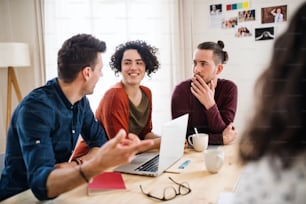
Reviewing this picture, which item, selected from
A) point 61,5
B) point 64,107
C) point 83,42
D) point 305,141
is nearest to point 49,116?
point 64,107

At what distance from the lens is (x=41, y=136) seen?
0.61 m

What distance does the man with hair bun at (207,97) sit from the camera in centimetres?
100

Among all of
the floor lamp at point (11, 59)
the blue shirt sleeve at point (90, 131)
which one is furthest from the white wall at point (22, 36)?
the blue shirt sleeve at point (90, 131)

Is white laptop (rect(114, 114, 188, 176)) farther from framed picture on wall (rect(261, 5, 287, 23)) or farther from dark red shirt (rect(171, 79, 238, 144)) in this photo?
framed picture on wall (rect(261, 5, 287, 23))

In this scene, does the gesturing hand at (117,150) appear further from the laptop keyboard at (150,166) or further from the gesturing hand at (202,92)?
the gesturing hand at (202,92)

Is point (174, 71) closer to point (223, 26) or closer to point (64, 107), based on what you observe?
point (223, 26)

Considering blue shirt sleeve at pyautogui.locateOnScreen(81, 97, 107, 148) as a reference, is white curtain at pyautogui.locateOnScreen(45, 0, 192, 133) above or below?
above

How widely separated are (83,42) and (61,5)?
0.87 m

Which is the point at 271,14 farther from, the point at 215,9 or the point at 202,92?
the point at 202,92

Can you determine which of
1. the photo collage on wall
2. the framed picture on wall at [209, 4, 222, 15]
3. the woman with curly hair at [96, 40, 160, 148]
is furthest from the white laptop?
the framed picture on wall at [209, 4, 222, 15]

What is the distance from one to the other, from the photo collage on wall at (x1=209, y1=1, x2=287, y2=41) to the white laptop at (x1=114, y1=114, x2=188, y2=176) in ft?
2.41

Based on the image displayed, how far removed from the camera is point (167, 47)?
1.67 meters

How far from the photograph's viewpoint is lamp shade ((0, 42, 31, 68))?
4.75 ft

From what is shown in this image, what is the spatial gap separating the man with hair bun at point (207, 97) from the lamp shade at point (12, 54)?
2.72ft
